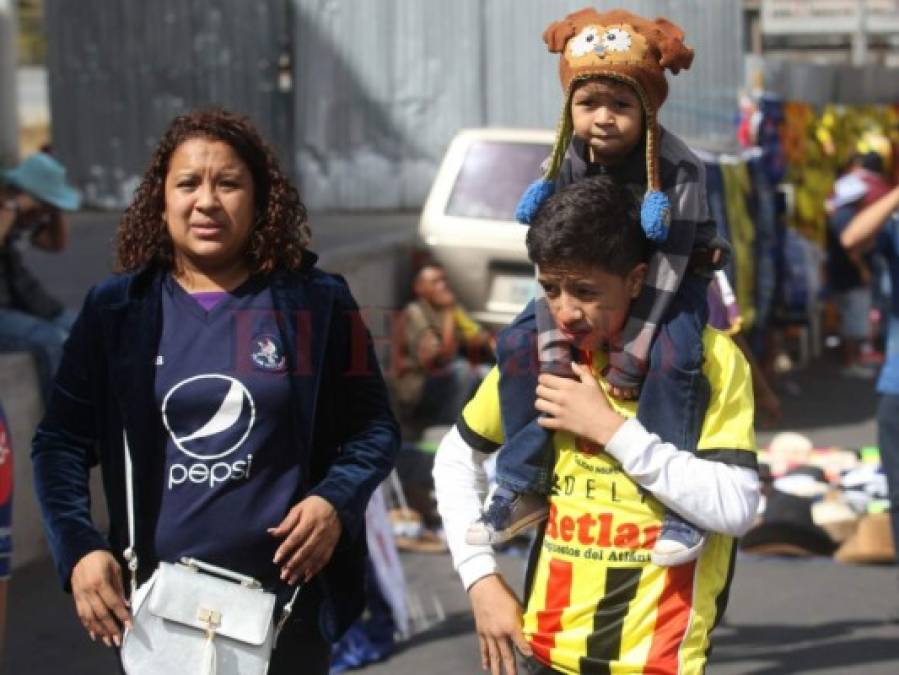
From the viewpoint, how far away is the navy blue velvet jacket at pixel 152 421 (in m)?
3.69

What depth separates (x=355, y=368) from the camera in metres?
3.90

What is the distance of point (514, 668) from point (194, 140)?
1.24 meters

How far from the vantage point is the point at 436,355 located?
11039 millimetres

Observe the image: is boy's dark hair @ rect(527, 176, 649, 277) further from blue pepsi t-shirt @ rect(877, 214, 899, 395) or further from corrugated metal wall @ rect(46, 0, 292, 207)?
corrugated metal wall @ rect(46, 0, 292, 207)

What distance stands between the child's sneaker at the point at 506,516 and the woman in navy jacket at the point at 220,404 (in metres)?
0.27

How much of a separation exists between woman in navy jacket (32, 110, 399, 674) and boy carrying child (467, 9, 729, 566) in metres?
0.34

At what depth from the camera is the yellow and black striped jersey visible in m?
3.60

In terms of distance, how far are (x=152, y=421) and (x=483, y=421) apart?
0.67m

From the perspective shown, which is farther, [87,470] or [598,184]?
[87,470]

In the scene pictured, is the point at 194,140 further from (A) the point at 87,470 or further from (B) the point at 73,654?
(B) the point at 73,654

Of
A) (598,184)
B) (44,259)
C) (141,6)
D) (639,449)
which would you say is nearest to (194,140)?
(598,184)

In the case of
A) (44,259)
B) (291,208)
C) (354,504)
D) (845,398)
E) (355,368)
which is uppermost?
(291,208)

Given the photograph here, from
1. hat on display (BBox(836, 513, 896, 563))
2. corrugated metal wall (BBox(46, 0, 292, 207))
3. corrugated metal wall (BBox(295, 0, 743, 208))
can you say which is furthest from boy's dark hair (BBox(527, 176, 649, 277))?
corrugated metal wall (BBox(46, 0, 292, 207))

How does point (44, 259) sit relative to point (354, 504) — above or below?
below
